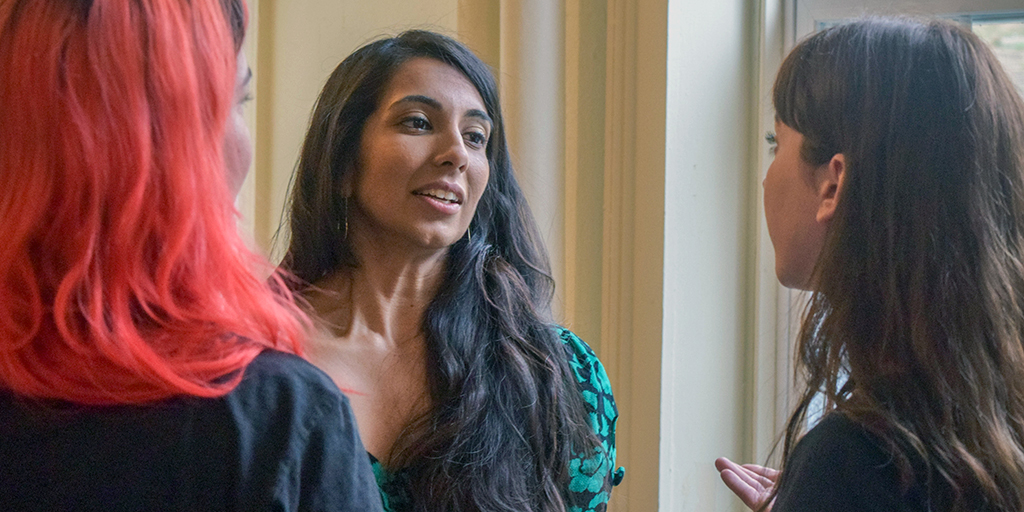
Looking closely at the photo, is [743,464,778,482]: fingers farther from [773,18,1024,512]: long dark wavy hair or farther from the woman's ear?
the woman's ear

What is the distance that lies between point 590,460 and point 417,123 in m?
0.62

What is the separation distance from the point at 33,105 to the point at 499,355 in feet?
2.86

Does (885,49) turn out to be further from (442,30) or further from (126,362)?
(442,30)

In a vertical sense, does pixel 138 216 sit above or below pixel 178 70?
Result: below

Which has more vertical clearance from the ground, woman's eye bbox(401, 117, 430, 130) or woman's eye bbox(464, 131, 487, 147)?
woman's eye bbox(401, 117, 430, 130)

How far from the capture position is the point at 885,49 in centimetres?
92

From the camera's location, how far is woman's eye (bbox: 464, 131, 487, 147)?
54.0 inches

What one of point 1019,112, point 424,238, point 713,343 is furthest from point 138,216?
point 713,343

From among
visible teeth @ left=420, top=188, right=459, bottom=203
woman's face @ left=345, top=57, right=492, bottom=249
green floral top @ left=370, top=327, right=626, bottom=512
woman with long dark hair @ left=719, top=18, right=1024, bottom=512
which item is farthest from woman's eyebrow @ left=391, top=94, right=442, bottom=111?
woman with long dark hair @ left=719, top=18, right=1024, bottom=512

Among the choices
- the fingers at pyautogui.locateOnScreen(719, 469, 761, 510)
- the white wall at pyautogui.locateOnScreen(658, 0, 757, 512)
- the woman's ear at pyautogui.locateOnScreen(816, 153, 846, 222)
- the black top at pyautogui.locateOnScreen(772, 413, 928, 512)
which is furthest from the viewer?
the white wall at pyautogui.locateOnScreen(658, 0, 757, 512)

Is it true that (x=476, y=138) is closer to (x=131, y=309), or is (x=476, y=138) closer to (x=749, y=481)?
(x=749, y=481)

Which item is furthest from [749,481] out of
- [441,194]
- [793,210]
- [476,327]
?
[441,194]

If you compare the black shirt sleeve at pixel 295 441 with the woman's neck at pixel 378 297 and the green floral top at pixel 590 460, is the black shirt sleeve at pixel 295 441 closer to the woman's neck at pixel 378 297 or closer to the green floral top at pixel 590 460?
the green floral top at pixel 590 460

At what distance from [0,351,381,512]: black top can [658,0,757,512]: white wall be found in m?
1.07
